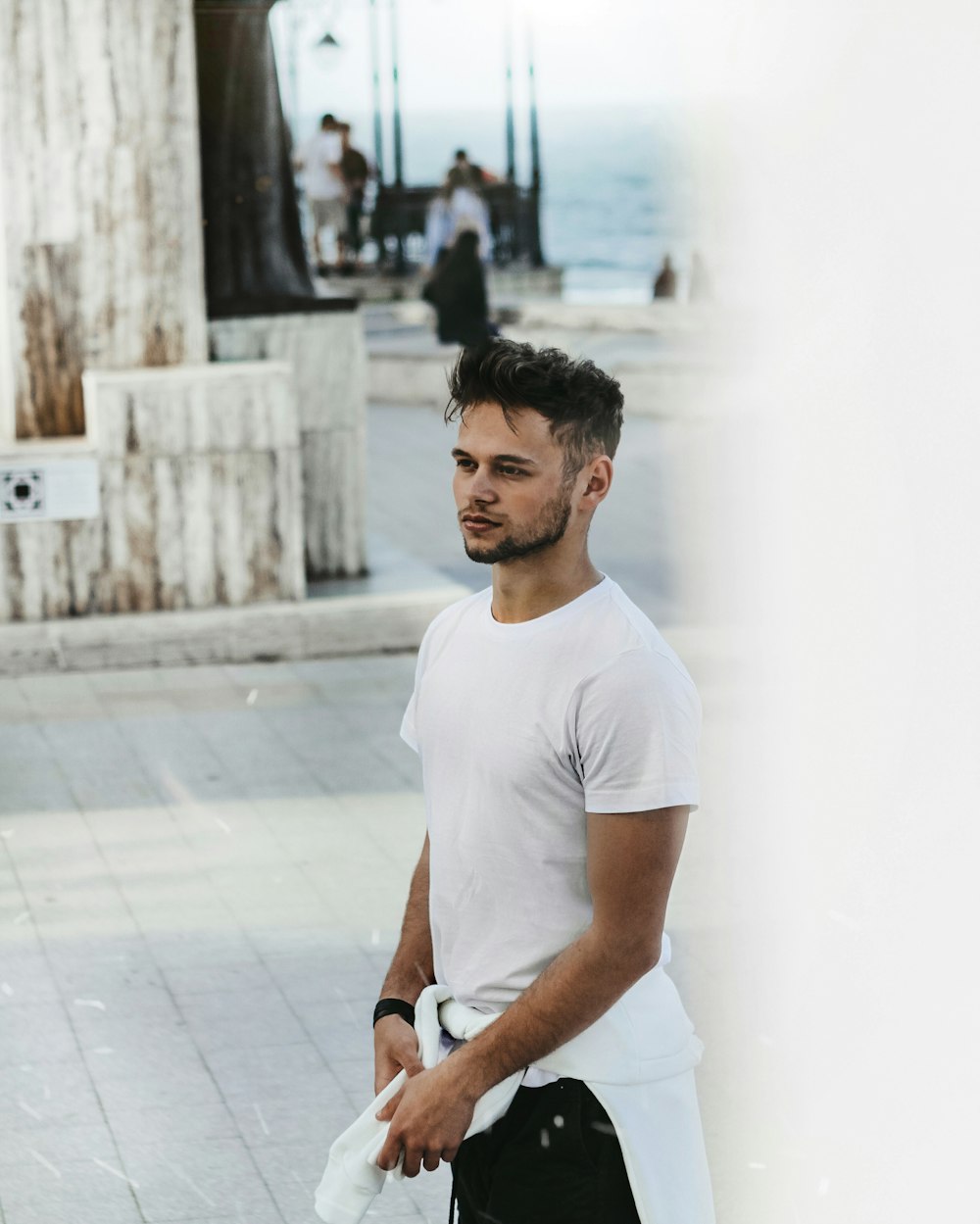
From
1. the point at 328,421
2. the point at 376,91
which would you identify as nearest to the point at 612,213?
the point at 376,91

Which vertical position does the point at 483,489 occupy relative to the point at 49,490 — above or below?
above

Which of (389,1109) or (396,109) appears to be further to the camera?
(396,109)

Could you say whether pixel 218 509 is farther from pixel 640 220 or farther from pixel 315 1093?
pixel 640 220

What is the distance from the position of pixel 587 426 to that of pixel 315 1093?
2293mm

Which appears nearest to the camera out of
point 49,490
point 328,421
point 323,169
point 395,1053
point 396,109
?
point 395,1053

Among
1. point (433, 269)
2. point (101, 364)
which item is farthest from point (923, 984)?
point (433, 269)

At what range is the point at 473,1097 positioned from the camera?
2.05 meters

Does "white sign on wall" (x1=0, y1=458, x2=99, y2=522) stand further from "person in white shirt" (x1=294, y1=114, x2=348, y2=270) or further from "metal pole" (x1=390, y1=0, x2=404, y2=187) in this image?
"metal pole" (x1=390, y1=0, x2=404, y2=187)

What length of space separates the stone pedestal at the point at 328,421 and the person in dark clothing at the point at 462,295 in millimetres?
8378

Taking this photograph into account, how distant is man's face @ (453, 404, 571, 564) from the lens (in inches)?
81.5

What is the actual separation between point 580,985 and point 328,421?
261 inches

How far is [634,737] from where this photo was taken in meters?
1.97

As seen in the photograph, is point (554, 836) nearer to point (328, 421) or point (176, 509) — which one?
point (176, 509)

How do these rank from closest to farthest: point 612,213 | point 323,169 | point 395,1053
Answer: point 395,1053, point 323,169, point 612,213
